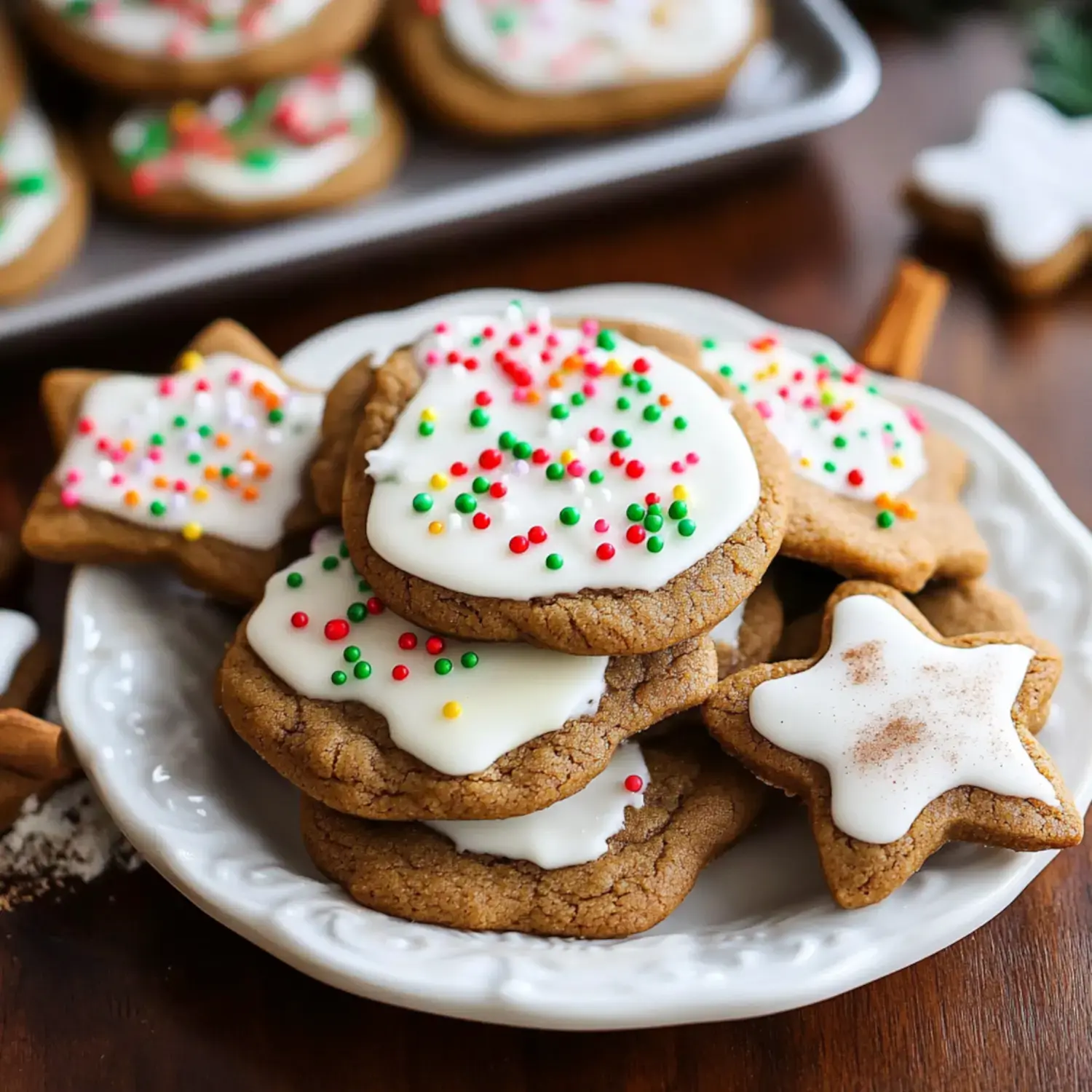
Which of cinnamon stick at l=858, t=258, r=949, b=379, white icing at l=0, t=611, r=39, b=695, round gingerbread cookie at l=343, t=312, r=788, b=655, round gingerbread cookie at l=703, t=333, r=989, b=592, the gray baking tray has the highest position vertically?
round gingerbread cookie at l=343, t=312, r=788, b=655

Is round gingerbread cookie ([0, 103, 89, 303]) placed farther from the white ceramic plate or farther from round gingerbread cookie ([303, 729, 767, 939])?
round gingerbread cookie ([303, 729, 767, 939])

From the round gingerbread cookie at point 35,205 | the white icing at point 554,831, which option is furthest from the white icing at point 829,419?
the round gingerbread cookie at point 35,205

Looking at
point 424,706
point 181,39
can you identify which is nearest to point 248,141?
point 181,39

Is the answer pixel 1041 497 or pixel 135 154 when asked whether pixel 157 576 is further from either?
pixel 1041 497

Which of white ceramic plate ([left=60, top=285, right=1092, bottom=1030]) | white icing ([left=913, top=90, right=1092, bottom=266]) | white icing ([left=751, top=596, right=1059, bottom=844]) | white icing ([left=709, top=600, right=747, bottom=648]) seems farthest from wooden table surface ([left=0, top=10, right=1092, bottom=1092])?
white icing ([left=913, top=90, right=1092, bottom=266])

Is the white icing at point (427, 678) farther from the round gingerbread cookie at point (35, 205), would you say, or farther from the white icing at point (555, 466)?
the round gingerbread cookie at point (35, 205)
